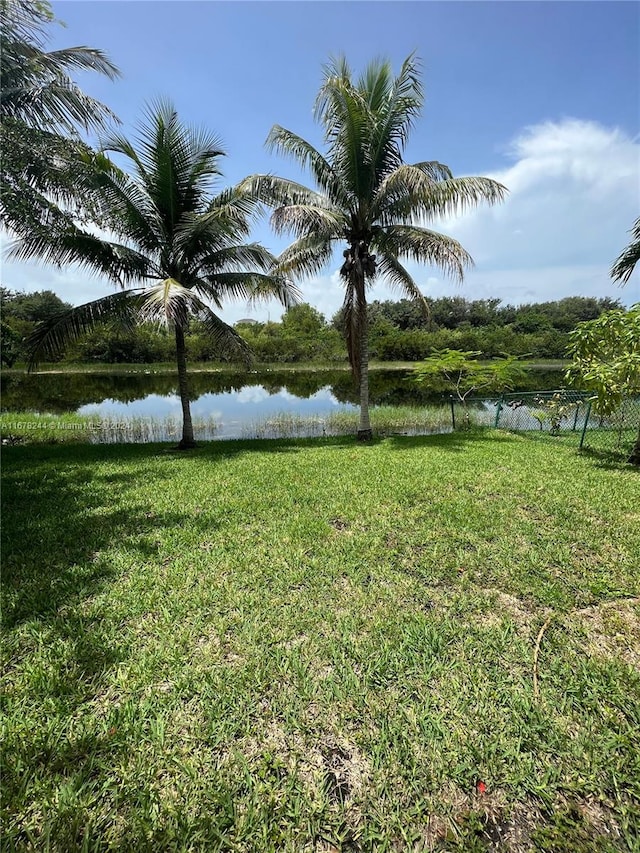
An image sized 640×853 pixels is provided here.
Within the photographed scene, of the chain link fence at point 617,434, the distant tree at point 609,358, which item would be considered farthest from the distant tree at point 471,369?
the distant tree at point 609,358

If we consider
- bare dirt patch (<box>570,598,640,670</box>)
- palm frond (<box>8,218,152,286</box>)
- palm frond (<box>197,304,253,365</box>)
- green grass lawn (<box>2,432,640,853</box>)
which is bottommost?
green grass lawn (<box>2,432,640,853</box>)

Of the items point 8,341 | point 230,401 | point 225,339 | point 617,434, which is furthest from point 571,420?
point 8,341

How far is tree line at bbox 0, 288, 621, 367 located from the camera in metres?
39.1

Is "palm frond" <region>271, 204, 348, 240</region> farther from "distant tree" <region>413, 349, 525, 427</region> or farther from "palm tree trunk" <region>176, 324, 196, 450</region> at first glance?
"distant tree" <region>413, 349, 525, 427</region>

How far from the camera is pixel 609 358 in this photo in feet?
22.0

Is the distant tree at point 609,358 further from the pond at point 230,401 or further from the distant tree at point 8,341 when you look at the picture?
the distant tree at point 8,341

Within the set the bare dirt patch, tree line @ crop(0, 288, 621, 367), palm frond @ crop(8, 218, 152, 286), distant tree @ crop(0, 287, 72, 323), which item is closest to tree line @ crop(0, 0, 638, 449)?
palm frond @ crop(8, 218, 152, 286)

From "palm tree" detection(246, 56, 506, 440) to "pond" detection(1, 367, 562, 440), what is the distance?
570 cm

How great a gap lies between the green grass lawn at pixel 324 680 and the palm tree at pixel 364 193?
621 cm

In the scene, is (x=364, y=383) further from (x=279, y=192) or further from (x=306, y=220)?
(x=279, y=192)

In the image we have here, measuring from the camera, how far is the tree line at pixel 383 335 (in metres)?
39.1

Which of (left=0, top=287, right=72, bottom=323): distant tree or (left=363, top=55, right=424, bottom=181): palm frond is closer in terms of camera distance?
(left=363, top=55, right=424, bottom=181): palm frond

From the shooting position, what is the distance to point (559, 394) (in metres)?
10.1

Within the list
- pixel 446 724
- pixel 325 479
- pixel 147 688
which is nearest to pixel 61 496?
pixel 325 479
